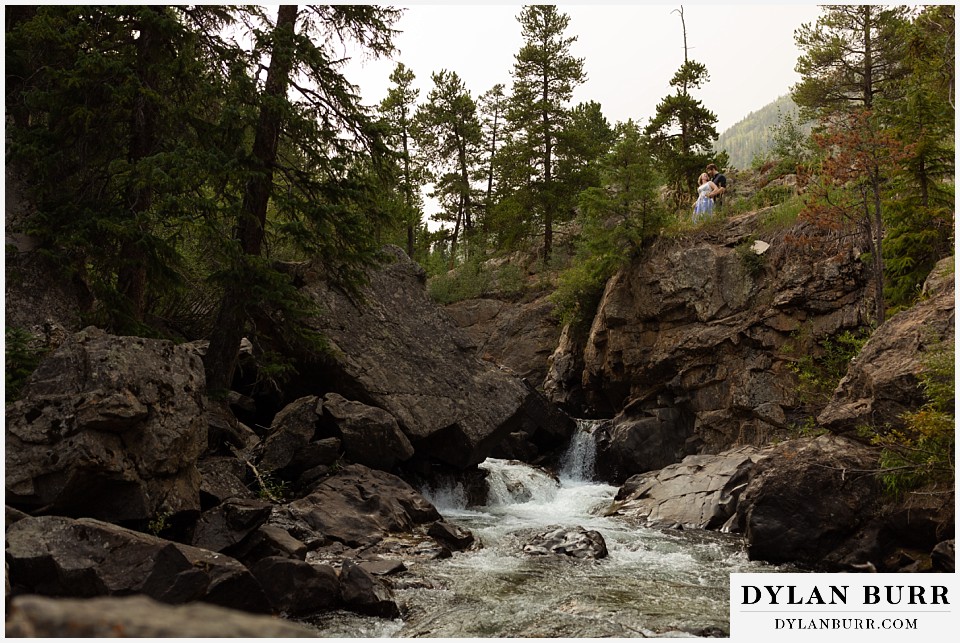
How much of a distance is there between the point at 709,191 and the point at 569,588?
1658 cm

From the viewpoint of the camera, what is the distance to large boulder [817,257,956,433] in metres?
11.2

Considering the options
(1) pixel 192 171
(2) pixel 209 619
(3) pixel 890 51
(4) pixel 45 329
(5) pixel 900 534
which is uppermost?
(3) pixel 890 51

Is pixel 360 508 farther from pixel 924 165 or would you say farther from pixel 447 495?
pixel 924 165

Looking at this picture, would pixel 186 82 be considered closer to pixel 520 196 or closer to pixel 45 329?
pixel 45 329

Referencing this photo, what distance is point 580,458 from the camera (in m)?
21.7

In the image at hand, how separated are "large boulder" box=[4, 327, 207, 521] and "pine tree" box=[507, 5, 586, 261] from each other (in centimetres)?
2650

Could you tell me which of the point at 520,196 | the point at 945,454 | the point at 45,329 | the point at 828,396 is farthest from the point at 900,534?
the point at 520,196

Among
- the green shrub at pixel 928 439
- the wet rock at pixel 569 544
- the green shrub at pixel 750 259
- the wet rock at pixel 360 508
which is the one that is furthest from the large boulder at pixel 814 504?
the green shrub at pixel 750 259

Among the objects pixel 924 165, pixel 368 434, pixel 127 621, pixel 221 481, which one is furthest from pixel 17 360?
pixel 924 165

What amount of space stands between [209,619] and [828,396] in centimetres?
1922

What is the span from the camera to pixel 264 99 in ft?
40.4

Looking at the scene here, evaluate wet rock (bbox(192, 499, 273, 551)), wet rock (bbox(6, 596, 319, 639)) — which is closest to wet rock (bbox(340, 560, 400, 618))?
wet rock (bbox(192, 499, 273, 551))

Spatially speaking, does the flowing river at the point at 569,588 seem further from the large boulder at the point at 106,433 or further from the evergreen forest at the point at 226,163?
the evergreen forest at the point at 226,163

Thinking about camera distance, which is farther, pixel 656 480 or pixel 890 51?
pixel 890 51
